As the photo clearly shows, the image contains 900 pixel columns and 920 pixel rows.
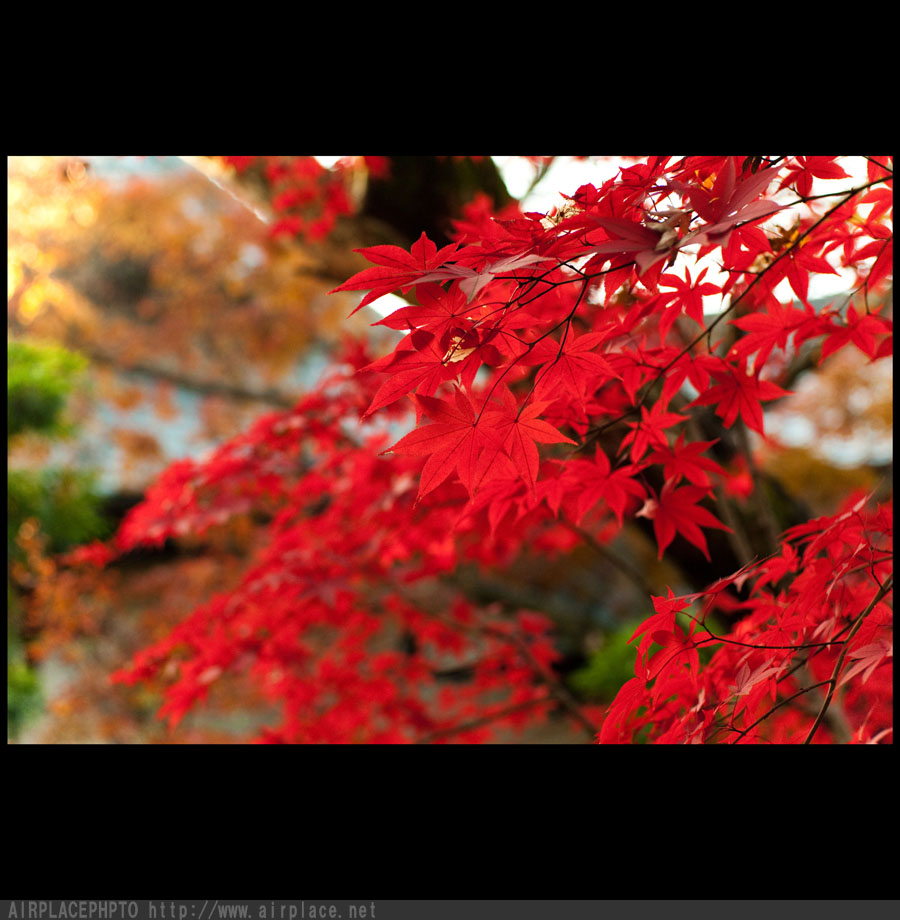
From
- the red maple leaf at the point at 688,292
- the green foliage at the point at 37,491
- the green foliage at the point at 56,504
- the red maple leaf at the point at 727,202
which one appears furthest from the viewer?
the green foliage at the point at 56,504

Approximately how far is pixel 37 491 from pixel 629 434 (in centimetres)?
420

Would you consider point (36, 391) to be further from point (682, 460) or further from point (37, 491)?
point (682, 460)

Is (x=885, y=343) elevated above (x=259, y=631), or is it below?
below

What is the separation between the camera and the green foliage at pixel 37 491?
3.83m

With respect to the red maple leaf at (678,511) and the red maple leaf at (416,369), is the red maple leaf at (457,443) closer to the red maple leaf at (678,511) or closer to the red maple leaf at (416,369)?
the red maple leaf at (416,369)

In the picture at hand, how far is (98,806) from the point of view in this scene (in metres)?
0.84

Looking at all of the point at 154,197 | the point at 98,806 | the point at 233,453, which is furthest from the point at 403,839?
the point at 154,197

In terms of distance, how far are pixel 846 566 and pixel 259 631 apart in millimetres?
1917

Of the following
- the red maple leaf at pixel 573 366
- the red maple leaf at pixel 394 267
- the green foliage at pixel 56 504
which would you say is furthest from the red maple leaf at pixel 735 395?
the green foliage at pixel 56 504

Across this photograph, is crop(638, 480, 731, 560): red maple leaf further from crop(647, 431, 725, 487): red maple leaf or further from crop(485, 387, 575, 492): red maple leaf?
crop(485, 387, 575, 492): red maple leaf

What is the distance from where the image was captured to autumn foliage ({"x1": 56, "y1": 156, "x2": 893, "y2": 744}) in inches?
28.5

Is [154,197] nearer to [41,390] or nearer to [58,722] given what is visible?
[41,390]

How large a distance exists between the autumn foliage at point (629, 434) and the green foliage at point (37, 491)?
2.18 meters

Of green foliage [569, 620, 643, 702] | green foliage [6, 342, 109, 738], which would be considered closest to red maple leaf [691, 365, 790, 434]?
green foliage [569, 620, 643, 702]
